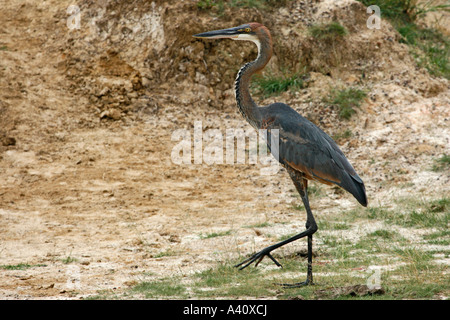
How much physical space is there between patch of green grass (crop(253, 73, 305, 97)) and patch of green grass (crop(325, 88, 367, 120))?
2.62 feet

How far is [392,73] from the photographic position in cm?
1254

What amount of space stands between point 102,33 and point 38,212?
5.23 meters

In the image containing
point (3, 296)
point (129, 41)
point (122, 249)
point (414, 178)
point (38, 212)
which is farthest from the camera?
point (129, 41)

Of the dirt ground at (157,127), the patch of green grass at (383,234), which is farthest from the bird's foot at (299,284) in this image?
the patch of green grass at (383,234)

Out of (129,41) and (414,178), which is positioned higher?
(129,41)

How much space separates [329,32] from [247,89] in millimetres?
6746

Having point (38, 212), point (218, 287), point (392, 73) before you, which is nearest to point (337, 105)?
point (392, 73)

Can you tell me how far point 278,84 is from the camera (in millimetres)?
12602

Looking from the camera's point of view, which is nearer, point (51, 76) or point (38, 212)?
point (38, 212)

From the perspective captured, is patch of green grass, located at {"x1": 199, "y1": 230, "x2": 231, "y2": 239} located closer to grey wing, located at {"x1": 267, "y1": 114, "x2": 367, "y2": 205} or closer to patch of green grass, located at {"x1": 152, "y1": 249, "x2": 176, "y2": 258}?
patch of green grass, located at {"x1": 152, "y1": 249, "x2": 176, "y2": 258}

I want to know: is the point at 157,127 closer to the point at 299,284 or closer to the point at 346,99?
the point at 346,99

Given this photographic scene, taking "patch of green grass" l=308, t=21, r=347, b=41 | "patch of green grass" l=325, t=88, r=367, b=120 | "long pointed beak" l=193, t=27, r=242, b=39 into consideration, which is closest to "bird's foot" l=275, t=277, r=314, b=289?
"long pointed beak" l=193, t=27, r=242, b=39

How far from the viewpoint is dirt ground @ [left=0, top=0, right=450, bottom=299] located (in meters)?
8.06

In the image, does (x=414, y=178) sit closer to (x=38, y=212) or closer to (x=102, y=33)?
(x=38, y=212)
